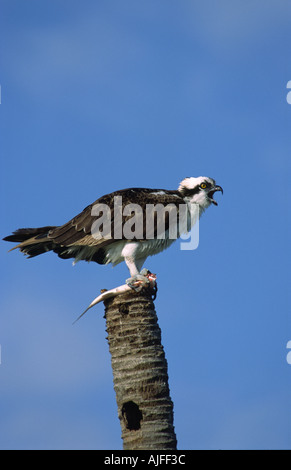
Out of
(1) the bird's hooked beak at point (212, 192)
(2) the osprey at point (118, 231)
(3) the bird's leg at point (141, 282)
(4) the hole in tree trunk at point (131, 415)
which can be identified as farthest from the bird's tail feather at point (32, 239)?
(4) the hole in tree trunk at point (131, 415)

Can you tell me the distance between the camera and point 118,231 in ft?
40.8

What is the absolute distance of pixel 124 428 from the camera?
10.6m

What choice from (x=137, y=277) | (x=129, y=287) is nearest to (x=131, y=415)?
(x=129, y=287)

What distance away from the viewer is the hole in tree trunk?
10.5 metres

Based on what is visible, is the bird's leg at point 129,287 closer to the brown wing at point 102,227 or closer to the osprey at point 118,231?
the osprey at point 118,231

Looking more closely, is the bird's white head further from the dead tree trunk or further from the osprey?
the dead tree trunk

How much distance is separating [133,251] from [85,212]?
1.12 m

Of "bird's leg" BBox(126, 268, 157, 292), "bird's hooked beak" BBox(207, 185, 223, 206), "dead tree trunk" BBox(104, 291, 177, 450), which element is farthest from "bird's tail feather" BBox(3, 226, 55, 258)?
"bird's hooked beak" BBox(207, 185, 223, 206)

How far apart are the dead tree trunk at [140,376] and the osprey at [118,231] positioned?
1.50 m

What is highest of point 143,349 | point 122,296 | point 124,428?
point 122,296

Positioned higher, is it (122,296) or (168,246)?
(168,246)
